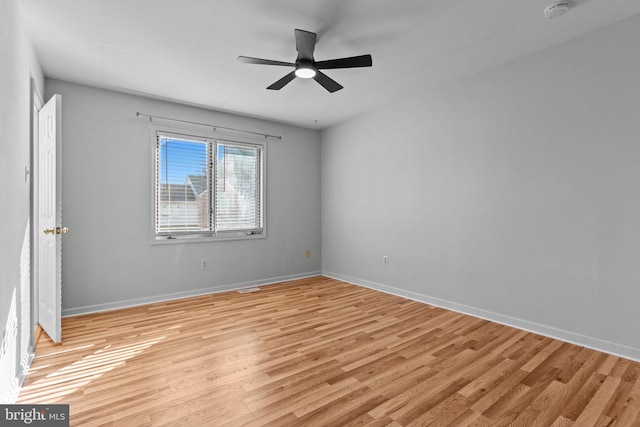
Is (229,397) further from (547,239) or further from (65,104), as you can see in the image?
(65,104)

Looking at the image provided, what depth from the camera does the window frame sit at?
13.4ft

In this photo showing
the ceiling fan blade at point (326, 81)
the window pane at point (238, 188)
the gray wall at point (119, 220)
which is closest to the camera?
the ceiling fan blade at point (326, 81)

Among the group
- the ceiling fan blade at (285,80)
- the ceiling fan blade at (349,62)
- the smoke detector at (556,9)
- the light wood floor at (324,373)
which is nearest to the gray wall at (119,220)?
the light wood floor at (324,373)

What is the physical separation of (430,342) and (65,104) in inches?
179

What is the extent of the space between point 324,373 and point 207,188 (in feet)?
10.5

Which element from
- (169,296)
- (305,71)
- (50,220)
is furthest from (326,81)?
(169,296)

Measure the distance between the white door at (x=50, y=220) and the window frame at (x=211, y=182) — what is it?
1215 mm

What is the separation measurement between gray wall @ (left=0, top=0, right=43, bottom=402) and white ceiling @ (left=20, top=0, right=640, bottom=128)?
1.51 ft

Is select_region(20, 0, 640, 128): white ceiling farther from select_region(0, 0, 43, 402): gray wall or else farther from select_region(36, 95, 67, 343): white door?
select_region(36, 95, 67, 343): white door

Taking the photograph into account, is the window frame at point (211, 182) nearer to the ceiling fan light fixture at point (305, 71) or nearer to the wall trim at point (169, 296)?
the wall trim at point (169, 296)

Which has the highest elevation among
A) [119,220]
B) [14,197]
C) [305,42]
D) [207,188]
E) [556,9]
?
[556,9]

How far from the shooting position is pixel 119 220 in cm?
385

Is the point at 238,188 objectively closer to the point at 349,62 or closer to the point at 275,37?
the point at 275,37

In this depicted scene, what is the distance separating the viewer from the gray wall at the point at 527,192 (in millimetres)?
2543
